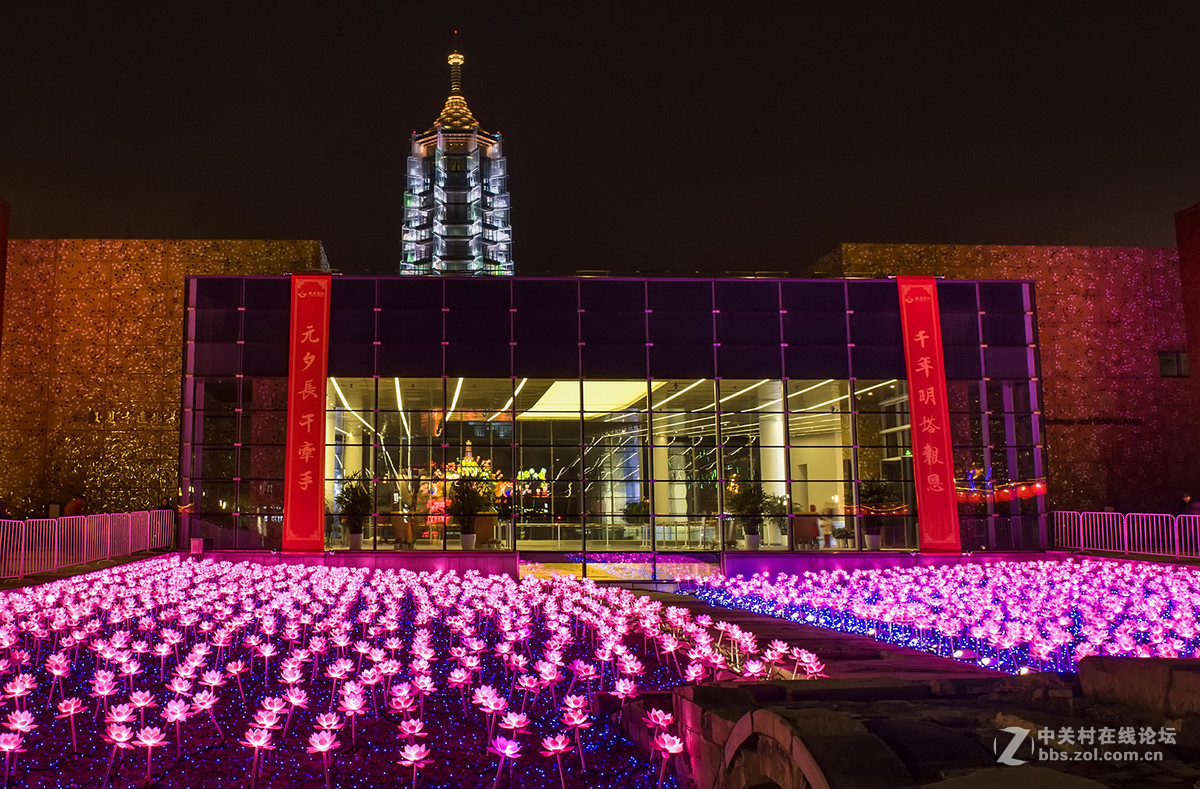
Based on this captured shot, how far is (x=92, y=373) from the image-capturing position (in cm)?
3131

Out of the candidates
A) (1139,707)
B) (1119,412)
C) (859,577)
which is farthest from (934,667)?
(1119,412)

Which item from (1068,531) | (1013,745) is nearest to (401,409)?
(1068,531)

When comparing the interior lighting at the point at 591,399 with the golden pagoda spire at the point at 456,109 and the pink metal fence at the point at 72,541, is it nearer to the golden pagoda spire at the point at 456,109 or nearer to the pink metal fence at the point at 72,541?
the pink metal fence at the point at 72,541

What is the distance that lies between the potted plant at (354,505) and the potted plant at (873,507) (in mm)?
11549

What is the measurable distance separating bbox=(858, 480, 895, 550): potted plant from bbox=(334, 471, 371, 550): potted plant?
→ 1155 centimetres

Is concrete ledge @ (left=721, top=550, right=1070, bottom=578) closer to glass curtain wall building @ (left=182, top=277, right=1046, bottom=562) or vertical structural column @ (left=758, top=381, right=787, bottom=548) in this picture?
glass curtain wall building @ (left=182, top=277, right=1046, bottom=562)

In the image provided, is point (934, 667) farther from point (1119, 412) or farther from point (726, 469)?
point (1119, 412)

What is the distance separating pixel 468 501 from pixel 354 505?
2.59 meters

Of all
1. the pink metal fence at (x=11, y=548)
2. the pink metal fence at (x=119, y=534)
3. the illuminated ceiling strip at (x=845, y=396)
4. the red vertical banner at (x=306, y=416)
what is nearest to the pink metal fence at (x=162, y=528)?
the pink metal fence at (x=119, y=534)

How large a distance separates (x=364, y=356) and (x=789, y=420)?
1035 cm

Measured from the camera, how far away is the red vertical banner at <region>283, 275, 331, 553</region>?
21.3m

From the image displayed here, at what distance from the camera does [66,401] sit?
102 ft

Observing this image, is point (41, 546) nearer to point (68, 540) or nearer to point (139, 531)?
point (68, 540)

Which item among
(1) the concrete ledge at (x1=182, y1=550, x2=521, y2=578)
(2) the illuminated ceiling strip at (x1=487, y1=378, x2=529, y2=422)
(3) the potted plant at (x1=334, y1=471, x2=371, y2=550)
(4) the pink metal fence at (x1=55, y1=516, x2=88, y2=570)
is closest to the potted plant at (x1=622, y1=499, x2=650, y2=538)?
(1) the concrete ledge at (x1=182, y1=550, x2=521, y2=578)
